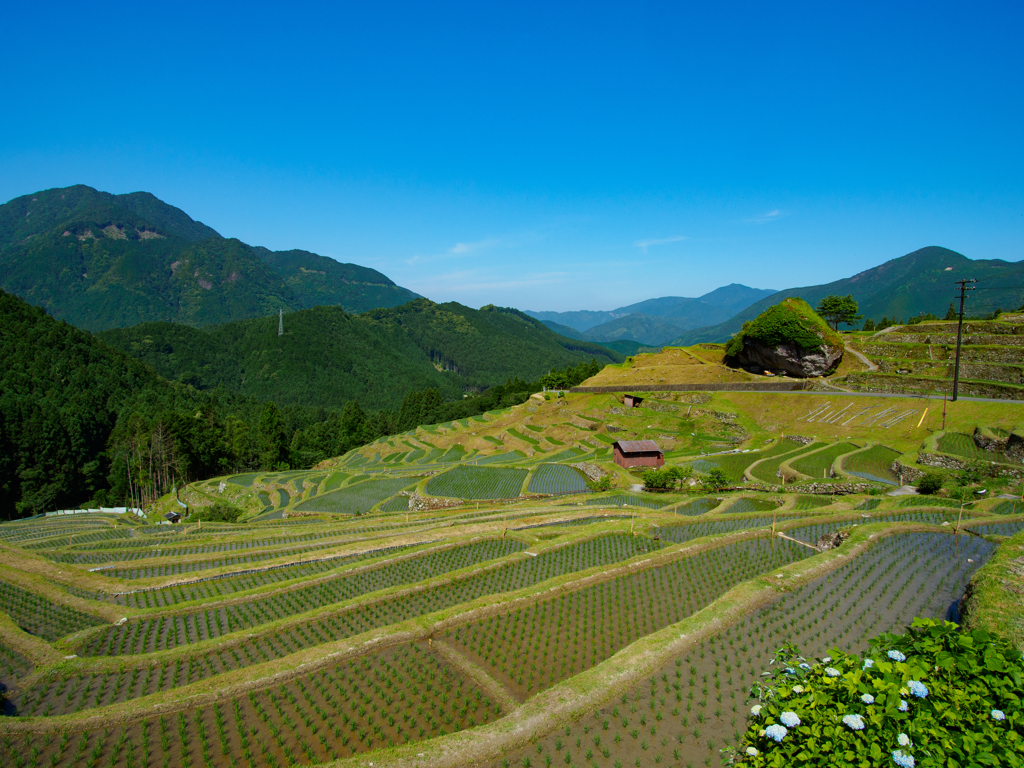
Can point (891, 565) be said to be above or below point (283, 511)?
above

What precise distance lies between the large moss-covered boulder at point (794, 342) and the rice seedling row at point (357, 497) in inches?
1876

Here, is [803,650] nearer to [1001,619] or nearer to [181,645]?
[1001,619]

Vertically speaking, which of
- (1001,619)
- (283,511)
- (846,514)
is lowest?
(283,511)

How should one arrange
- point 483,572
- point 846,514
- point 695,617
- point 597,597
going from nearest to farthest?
point 695,617, point 597,597, point 483,572, point 846,514

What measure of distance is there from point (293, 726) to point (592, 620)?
8419mm

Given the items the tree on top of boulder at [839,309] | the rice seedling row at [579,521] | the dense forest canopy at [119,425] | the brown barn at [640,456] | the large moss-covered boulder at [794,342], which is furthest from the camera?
the tree on top of boulder at [839,309]

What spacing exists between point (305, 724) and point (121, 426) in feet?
329

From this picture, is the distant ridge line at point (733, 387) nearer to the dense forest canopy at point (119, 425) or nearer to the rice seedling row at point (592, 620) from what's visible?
the dense forest canopy at point (119, 425)

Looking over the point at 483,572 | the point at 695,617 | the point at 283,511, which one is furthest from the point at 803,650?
the point at 283,511

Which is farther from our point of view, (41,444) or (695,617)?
(41,444)

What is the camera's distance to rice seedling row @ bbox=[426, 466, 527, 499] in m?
44.0

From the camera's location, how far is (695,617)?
13.9 meters

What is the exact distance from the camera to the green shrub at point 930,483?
30.2 metres

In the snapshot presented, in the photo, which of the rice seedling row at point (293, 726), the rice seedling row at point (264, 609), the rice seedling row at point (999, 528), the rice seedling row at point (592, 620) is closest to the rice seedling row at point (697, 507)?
the rice seedling row at point (592, 620)
